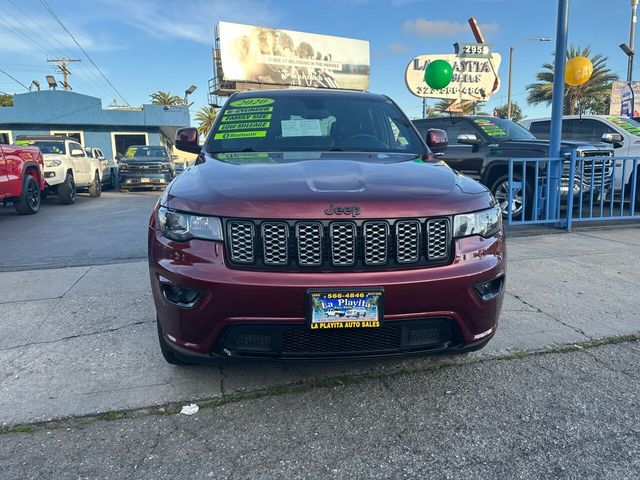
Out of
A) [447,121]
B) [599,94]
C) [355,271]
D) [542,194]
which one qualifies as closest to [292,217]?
[355,271]

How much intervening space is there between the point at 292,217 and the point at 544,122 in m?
10.1

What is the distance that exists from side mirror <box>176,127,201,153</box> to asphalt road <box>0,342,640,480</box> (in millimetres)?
2190

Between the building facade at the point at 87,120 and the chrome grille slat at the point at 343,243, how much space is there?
28.0 m

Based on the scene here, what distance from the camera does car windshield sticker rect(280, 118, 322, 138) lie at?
3.69 meters

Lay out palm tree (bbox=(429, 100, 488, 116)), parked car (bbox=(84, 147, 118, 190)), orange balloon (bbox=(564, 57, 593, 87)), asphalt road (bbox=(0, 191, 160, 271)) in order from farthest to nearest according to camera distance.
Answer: palm tree (bbox=(429, 100, 488, 116)), parked car (bbox=(84, 147, 118, 190)), orange balloon (bbox=(564, 57, 593, 87)), asphalt road (bbox=(0, 191, 160, 271))

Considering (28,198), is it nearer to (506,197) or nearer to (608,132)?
(506,197)

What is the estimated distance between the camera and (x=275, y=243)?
229cm

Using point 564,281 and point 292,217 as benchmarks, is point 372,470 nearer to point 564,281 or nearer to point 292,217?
point 292,217

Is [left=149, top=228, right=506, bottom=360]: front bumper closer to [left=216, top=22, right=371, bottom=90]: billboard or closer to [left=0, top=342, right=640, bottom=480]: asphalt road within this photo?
[left=0, top=342, right=640, bottom=480]: asphalt road

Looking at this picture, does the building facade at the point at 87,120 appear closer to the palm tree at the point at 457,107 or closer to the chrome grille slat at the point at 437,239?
the palm tree at the point at 457,107

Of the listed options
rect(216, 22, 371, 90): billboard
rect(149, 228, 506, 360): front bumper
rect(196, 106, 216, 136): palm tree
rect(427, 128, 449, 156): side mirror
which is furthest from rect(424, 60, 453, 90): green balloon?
rect(196, 106, 216, 136): palm tree

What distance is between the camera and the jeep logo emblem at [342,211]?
2297 millimetres

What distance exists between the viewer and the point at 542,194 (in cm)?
757

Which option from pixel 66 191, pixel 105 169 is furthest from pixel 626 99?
pixel 105 169
